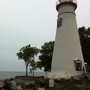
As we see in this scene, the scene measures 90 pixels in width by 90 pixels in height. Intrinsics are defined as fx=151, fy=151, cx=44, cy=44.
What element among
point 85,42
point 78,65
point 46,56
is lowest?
point 78,65

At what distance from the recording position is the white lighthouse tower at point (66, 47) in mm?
20562

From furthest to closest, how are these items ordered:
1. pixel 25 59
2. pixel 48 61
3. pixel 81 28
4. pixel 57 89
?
pixel 25 59 < pixel 48 61 < pixel 81 28 < pixel 57 89

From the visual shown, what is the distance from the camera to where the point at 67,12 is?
74.4 ft

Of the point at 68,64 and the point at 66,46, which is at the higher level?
→ the point at 66,46

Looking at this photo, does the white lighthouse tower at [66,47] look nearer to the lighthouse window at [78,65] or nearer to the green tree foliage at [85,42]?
the lighthouse window at [78,65]

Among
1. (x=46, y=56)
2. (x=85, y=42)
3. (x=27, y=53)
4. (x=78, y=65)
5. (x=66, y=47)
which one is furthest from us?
(x=27, y=53)

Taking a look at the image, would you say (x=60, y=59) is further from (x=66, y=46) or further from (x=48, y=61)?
(x=48, y=61)

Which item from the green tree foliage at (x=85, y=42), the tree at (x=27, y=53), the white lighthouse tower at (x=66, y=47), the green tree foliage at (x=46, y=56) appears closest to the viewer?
the white lighthouse tower at (x=66, y=47)

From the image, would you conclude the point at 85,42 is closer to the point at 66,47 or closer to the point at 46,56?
the point at 66,47

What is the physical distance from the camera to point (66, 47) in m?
21.4

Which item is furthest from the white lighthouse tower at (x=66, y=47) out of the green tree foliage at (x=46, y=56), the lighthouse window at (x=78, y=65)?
the green tree foliage at (x=46, y=56)

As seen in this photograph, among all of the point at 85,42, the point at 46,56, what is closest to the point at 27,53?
the point at 46,56

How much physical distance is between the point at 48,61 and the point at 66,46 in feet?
35.0

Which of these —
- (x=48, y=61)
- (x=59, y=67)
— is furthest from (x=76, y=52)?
(x=48, y=61)
